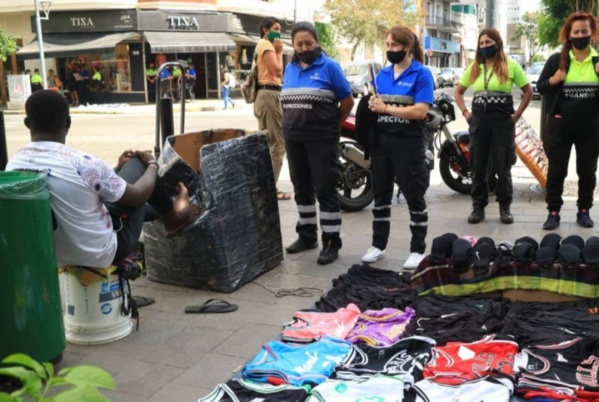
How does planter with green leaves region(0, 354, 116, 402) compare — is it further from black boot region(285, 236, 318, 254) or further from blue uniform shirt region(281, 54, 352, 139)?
black boot region(285, 236, 318, 254)

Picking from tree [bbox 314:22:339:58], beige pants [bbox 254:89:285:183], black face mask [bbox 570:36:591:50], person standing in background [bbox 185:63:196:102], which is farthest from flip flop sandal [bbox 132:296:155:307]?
tree [bbox 314:22:339:58]

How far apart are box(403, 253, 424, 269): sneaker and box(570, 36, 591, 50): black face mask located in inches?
96.5

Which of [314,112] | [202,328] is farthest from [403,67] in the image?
[202,328]

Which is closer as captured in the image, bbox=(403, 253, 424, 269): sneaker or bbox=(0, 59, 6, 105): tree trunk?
bbox=(403, 253, 424, 269): sneaker

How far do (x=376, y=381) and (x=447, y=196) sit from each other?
5490mm

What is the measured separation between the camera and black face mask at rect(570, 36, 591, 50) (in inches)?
241

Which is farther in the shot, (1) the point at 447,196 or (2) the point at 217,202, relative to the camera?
(1) the point at 447,196

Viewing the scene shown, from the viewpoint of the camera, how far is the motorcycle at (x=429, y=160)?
7.76 m

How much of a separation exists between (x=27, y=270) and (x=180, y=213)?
1.56 m

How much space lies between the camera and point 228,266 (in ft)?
16.5

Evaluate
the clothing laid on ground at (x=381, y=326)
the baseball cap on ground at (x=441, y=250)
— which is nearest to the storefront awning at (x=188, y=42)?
the baseball cap on ground at (x=441, y=250)

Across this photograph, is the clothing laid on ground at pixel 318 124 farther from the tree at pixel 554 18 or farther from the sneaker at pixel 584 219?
the tree at pixel 554 18

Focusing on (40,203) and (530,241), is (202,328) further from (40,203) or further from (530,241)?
(530,241)

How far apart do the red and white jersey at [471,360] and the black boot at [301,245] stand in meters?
2.49
